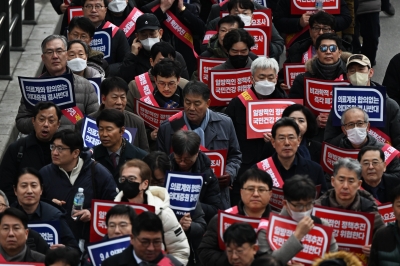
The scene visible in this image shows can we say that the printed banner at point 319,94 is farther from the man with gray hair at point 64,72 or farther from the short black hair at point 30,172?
the short black hair at point 30,172

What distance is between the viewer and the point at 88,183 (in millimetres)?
11203

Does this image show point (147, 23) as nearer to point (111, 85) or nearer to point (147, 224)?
point (111, 85)

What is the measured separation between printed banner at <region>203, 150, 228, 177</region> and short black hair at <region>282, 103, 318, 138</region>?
88 centimetres

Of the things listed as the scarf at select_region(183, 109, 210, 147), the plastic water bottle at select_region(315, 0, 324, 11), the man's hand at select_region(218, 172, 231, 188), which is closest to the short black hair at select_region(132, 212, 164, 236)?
the man's hand at select_region(218, 172, 231, 188)

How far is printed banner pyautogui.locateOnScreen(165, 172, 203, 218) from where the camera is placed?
426 inches

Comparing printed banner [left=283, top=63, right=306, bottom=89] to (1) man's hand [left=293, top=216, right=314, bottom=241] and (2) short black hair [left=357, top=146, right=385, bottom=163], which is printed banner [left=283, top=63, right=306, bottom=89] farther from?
(1) man's hand [left=293, top=216, right=314, bottom=241]

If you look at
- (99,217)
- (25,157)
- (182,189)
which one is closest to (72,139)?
(25,157)

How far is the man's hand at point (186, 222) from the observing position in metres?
10.8

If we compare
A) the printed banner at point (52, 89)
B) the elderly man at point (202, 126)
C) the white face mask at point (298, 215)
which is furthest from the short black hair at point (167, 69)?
the white face mask at point (298, 215)

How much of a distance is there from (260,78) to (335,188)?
2.64 metres

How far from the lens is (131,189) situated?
10.5 metres

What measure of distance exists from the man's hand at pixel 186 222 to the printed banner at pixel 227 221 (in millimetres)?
549

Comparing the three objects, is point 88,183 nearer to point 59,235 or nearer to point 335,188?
point 59,235

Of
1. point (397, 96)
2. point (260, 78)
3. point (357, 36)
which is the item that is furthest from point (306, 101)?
point (357, 36)
